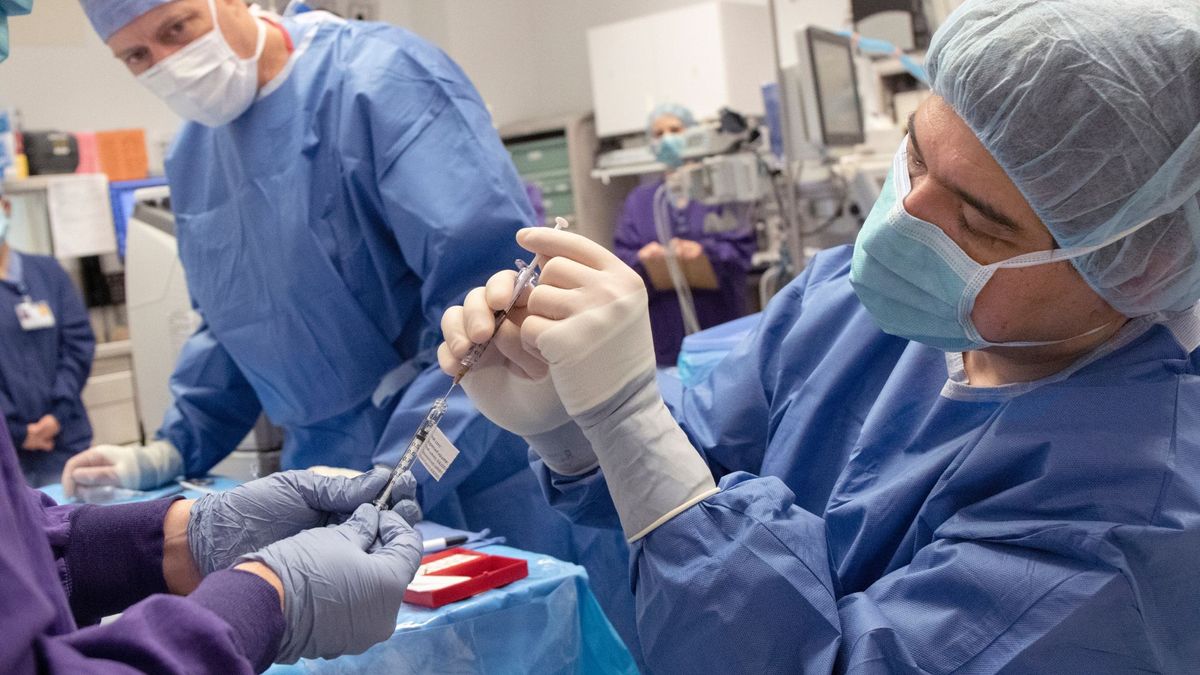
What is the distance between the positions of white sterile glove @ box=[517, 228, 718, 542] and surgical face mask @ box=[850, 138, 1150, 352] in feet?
0.88

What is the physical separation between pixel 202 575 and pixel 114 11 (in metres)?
1.05

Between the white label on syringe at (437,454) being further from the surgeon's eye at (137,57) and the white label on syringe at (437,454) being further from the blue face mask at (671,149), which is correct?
the blue face mask at (671,149)

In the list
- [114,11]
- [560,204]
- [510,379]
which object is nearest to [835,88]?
[114,11]

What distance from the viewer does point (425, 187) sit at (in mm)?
1697

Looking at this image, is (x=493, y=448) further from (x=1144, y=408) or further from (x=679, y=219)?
(x=679, y=219)

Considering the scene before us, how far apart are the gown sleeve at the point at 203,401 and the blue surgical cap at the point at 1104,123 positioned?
1.54 m

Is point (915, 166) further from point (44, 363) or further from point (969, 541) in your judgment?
point (44, 363)

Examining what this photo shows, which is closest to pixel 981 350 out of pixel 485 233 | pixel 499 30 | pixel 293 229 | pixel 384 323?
pixel 485 233

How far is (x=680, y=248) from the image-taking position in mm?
5094

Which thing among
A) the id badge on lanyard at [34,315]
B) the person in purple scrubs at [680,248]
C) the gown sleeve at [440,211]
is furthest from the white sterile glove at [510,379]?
the person in purple scrubs at [680,248]

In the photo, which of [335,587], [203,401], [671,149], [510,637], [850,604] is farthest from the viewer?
[671,149]

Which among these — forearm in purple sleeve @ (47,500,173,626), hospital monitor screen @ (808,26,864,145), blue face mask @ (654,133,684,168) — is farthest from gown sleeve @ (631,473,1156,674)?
blue face mask @ (654,133,684,168)

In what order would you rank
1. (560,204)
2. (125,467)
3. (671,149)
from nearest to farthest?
1. (125,467)
2. (671,149)
3. (560,204)

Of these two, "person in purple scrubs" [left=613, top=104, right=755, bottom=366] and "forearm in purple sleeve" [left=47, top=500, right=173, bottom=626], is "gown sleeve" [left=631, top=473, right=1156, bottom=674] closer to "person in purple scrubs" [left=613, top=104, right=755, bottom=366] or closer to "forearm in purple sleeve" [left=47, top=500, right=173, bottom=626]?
"forearm in purple sleeve" [left=47, top=500, right=173, bottom=626]
